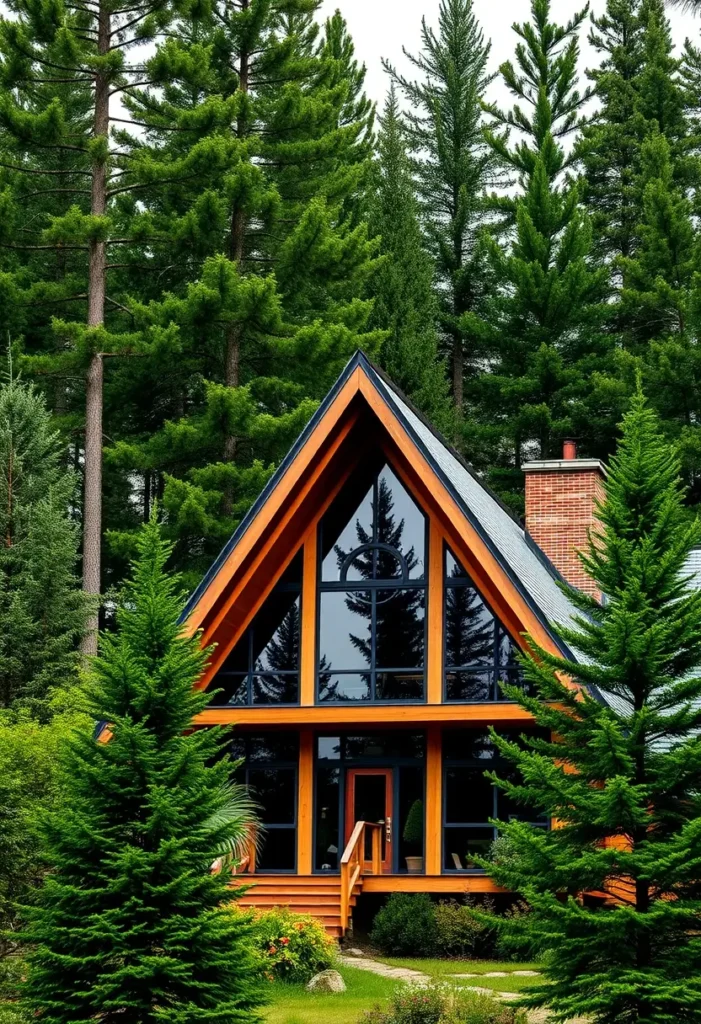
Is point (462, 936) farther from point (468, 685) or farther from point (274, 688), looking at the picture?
point (274, 688)

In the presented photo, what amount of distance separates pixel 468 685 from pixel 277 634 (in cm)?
270

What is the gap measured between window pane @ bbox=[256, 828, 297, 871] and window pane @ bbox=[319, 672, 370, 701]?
186 cm

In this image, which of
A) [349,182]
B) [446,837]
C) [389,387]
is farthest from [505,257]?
[446,837]

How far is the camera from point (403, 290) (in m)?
37.8

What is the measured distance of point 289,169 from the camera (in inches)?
1410

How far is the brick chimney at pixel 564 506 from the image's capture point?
22422 millimetres

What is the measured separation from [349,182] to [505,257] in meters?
4.28

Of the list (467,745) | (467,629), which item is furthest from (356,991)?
(467,629)

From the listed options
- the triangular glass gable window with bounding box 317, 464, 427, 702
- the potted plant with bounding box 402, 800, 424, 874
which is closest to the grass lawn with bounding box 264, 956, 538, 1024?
the potted plant with bounding box 402, 800, 424, 874

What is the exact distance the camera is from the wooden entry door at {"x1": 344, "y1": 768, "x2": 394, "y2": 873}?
68.7ft

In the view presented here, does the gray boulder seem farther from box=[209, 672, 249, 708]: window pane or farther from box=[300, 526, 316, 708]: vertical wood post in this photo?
box=[209, 672, 249, 708]: window pane

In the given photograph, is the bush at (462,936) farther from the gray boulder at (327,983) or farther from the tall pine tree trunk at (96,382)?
the tall pine tree trunk at (96,382)

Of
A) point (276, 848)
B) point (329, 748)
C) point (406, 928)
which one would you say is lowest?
point (406, 928)

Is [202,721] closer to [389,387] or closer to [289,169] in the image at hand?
[389,387]
